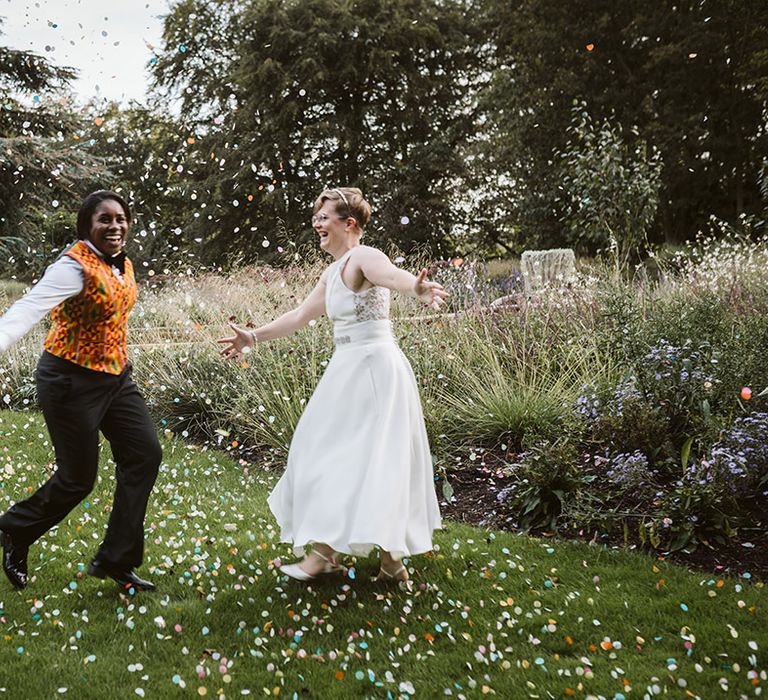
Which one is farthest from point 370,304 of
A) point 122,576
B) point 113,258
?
point 122,576

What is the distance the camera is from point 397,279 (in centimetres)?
327

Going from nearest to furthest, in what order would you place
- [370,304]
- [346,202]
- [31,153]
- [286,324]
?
[370,304]
[346,202]
[286,324]
[31,153]

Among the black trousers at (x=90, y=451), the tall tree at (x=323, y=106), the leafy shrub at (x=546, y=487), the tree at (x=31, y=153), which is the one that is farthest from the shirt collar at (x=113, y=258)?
the tall tree at (x=323, y=106)

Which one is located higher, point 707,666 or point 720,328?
point 720,328

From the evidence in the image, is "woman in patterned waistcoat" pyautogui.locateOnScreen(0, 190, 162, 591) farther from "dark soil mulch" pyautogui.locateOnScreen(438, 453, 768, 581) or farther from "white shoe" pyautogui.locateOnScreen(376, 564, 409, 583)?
"dark soil mulch" pyautogui.locateOnScreen(438, 453, 768, 581)

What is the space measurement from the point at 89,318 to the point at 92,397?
0.34 metres

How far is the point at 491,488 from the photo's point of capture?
506 cm

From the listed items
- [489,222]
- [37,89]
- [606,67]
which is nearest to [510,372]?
[37,89]

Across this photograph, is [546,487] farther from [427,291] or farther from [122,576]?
[122,576]

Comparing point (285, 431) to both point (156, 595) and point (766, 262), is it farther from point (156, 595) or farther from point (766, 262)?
point (766, 262)

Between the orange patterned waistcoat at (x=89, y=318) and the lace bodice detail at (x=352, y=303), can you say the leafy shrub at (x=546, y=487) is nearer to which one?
the lace bodice detail at (x=352, y=303)

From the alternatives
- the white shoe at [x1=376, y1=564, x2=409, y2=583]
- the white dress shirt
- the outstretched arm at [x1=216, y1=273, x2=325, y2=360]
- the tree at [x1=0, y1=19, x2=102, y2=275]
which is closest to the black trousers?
the white dress shirt

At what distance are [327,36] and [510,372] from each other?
704 inches

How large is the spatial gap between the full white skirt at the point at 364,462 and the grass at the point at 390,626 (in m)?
0.31
